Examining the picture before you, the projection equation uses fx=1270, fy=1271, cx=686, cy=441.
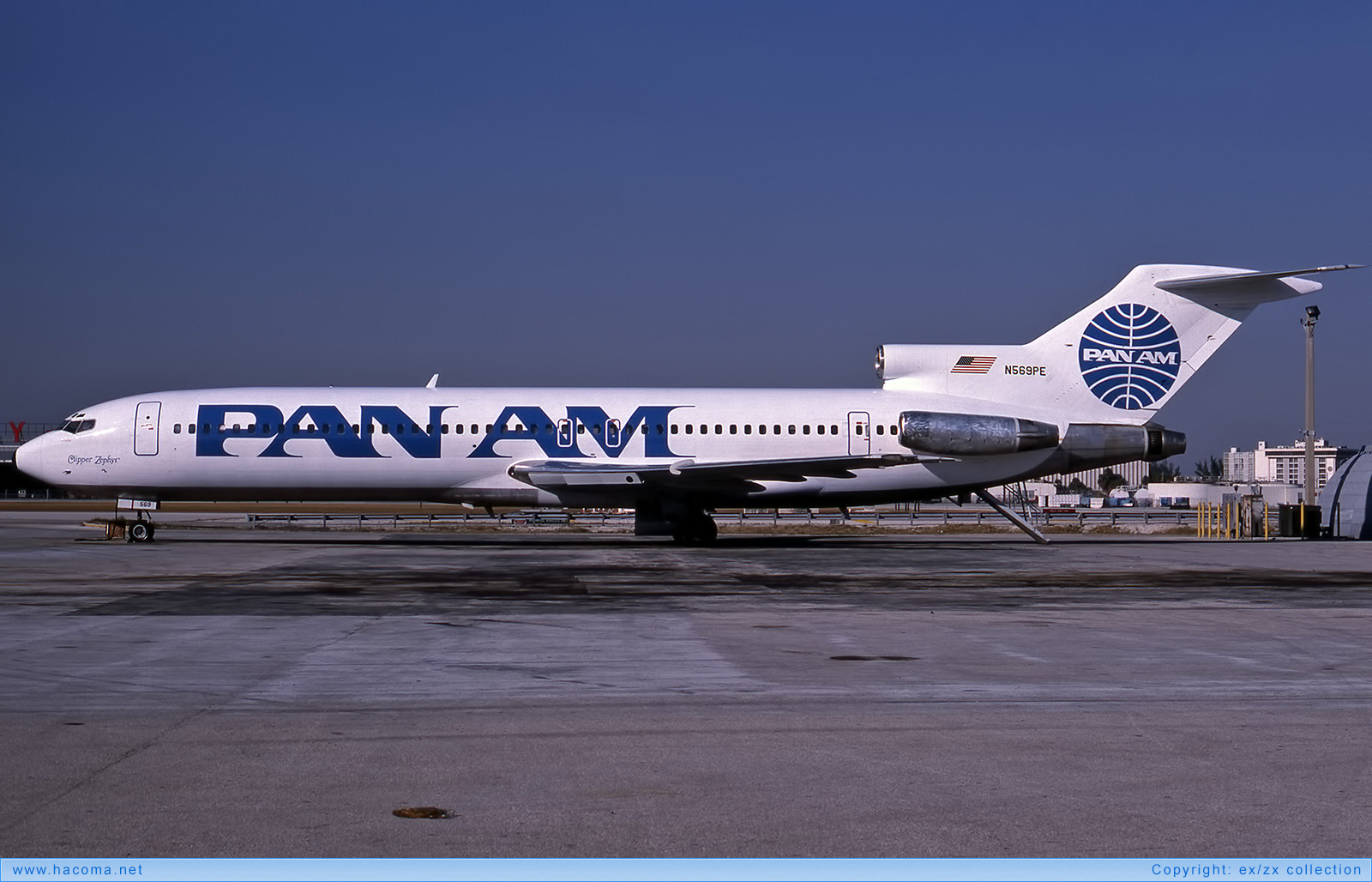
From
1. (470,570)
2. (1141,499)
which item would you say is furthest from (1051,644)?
(1141,499)

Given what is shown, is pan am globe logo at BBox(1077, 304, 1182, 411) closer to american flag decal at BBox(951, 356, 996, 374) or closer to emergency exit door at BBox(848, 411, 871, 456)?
american flag decal at BBox(951, 356, 996, 374)

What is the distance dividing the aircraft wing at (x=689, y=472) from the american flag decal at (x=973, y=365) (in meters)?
2.98

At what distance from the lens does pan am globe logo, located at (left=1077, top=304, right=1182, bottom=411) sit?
31062 mm

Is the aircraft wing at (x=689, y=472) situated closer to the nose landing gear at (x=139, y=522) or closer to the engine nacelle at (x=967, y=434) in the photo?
the engine nacelle at (x=967, y=434)

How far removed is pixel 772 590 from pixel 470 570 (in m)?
5.81

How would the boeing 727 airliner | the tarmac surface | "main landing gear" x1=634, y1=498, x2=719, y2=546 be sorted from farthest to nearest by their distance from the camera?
"main landing gear" x1=634, y1=498, x2=719, y2=546
the boeing 727 airliner
the tarmac surface

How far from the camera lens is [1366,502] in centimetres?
3725

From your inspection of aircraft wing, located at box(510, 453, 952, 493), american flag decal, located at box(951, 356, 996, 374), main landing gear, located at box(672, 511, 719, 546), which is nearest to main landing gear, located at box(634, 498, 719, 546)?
main landing gear, located at box(672, 511, 719, 546)

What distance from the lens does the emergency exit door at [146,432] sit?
2930cm

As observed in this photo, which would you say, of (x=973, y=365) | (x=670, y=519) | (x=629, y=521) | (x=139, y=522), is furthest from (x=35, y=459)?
(x=629, y=521)

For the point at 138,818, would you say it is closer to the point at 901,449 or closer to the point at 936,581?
the point at 936,581

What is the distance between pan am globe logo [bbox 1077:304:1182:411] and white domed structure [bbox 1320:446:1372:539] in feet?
35.4

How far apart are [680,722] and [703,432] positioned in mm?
22378

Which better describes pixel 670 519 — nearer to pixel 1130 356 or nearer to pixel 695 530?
pixel 695 530
